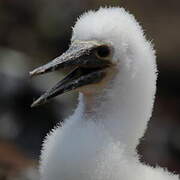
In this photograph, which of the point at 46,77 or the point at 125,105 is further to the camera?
the point at 46,77

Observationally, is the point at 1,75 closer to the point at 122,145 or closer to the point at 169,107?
the point at 169,107

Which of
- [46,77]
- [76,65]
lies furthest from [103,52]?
[46,77]

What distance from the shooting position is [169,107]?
40.3 feet

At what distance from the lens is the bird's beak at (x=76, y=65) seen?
179 inches

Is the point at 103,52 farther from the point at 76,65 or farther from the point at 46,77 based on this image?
the point at 46,77

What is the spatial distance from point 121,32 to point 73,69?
400mm

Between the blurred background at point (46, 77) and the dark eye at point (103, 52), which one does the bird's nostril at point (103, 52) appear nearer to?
the dark eye at point (103, 52)

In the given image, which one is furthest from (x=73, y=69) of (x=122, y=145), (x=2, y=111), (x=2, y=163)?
(x=2, y=111)

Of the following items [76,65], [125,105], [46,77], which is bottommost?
[125,105]

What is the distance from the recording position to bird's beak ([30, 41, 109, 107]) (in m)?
4.56

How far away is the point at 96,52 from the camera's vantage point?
461 cm

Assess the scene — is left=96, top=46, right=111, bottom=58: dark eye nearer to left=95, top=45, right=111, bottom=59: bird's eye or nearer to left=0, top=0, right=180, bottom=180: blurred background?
left=95, top=45, right=111, bottom=59: bird's eye

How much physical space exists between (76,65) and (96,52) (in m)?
0.15

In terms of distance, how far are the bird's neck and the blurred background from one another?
364 centimetres
